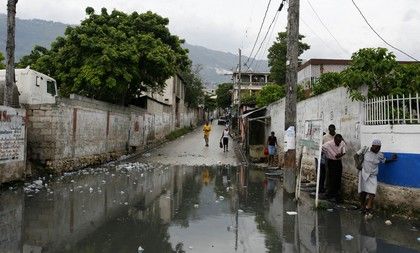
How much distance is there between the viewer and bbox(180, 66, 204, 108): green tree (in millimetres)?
65981

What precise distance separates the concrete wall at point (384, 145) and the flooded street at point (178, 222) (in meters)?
0.67

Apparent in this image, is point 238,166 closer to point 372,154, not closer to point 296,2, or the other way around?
point 296,2

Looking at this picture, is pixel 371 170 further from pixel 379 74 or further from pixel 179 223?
pixel 179 223

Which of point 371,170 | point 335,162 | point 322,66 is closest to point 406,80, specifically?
point 371,170

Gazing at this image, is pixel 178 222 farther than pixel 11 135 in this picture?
No

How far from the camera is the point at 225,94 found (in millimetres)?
93875

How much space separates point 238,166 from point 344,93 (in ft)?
33.3

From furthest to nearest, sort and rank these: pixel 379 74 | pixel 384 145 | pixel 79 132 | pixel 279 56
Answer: pixel 279 56 < pixel 79 132 < pixel 379 74 < pixel 384 145

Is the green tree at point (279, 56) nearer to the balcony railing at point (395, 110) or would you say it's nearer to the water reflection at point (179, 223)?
the water reflection at point (179, 223)

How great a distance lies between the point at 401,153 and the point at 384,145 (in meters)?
0.51

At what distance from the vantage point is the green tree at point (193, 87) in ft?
216

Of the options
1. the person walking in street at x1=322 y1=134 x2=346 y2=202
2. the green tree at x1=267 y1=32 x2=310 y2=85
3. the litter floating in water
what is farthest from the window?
the green tree at x1=267 y1=32 x2=310 y2=85

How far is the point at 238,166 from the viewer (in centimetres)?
2159

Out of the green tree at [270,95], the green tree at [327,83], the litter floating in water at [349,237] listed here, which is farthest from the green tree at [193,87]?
the litter floating in water at [349,237]
